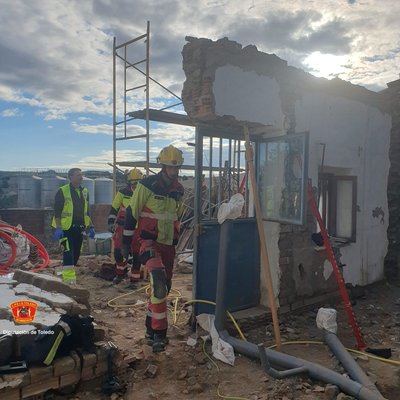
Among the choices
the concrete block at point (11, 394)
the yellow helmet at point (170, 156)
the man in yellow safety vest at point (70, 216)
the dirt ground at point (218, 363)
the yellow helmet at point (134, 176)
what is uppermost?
the yellow helmet at point (170, 156)

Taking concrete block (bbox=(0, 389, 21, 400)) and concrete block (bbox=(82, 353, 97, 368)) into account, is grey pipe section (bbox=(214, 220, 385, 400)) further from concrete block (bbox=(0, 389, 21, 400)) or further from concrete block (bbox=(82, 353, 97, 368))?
concrete block (bbox=(0, 389, 21, 400))

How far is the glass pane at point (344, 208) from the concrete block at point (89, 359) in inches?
186

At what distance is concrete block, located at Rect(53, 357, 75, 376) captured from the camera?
10.7 ft

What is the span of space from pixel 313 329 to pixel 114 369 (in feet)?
8.77

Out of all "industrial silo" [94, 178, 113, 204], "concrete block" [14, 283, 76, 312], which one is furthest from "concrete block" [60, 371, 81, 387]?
"industrial silo" [94, 178, 113, 204]

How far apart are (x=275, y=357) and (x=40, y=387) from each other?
2.18 m

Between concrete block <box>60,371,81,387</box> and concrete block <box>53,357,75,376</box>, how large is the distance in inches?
1.5

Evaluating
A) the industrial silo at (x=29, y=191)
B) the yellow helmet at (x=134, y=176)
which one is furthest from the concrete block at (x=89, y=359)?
the industrial silo at (x=29, y=191)

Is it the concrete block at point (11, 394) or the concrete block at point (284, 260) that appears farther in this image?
the concrete block at point (284, 260)

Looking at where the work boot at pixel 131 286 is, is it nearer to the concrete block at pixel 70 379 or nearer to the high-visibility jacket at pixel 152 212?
the high-visibility jacket at pixel 152 212

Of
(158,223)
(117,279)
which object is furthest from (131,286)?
(158,223)

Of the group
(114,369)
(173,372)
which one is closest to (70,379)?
(114,369)

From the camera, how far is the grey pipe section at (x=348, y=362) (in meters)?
3.35

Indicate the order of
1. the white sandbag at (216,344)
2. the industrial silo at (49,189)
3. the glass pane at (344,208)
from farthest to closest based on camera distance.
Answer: the industrial silo at (49,189) → the glass pane at (344,208) → the white sandbag at (216,344)
